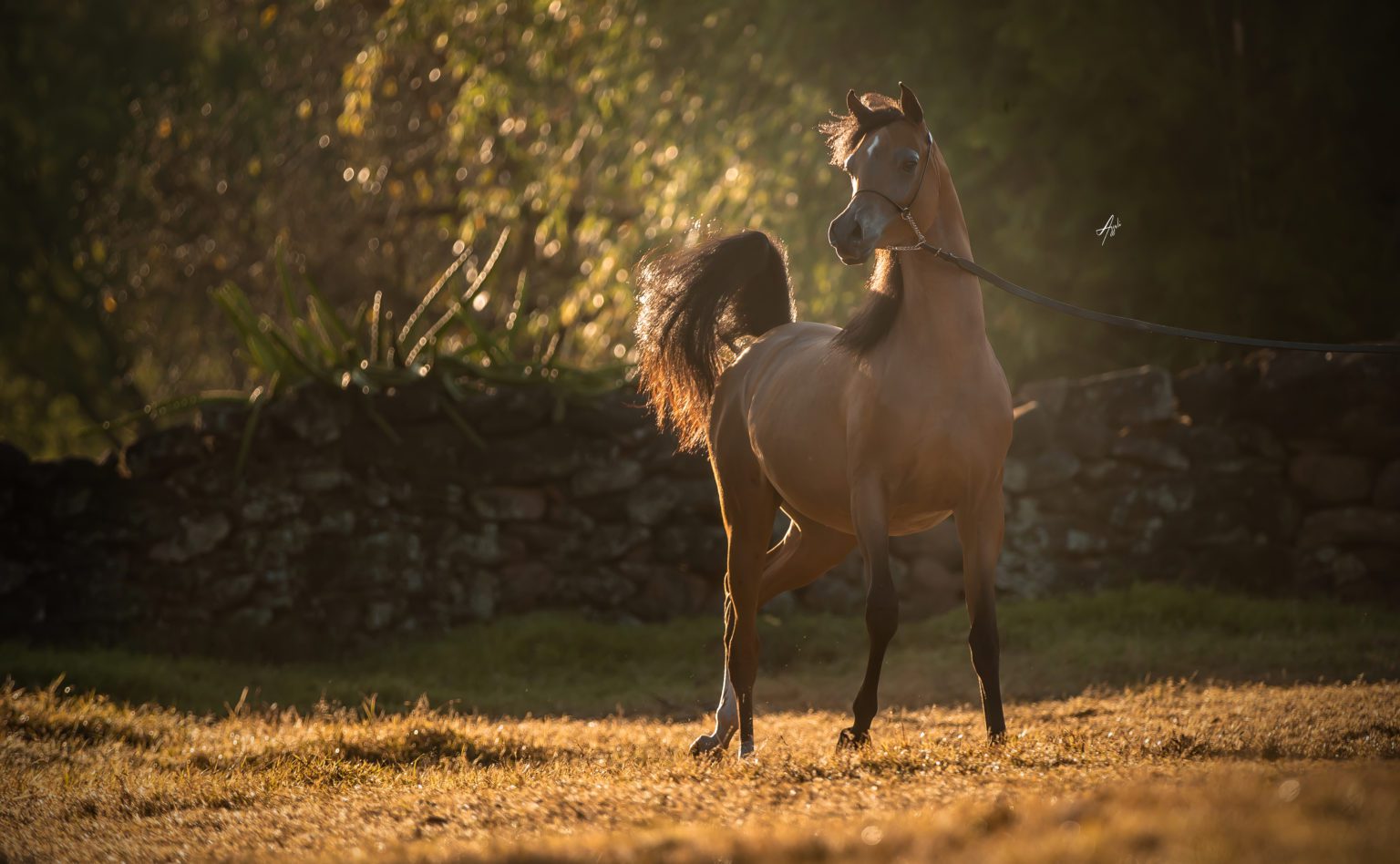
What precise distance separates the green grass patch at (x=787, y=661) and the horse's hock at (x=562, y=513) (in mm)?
337

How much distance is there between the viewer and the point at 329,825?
3.73m

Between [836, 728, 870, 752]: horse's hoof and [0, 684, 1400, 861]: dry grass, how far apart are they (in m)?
0.09

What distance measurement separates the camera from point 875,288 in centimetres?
516

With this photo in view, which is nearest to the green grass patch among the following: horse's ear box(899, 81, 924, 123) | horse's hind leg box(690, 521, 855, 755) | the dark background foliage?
horse's hind leg box(690, 521, 855, 755)

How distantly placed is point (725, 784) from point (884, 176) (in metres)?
2.26

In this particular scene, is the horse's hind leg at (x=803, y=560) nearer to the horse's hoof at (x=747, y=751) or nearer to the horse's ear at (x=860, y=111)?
the horse's hoof at (x=747, y=751)

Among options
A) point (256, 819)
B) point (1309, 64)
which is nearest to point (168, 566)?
point (256, 819)

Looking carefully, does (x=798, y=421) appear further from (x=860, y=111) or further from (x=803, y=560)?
(x=860, y=111)

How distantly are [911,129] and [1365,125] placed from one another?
8.14 m

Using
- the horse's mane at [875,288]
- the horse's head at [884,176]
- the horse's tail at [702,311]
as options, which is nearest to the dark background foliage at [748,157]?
the horse's tail at [702,311]

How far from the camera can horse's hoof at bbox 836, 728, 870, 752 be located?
482cm

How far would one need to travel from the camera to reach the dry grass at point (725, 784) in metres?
2.75

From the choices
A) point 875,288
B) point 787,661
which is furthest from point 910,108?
point 787,661

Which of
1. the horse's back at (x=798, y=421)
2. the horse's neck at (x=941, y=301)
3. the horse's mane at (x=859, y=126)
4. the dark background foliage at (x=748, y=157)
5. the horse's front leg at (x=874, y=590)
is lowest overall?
the horse's front leg at (x=874, y=590)
